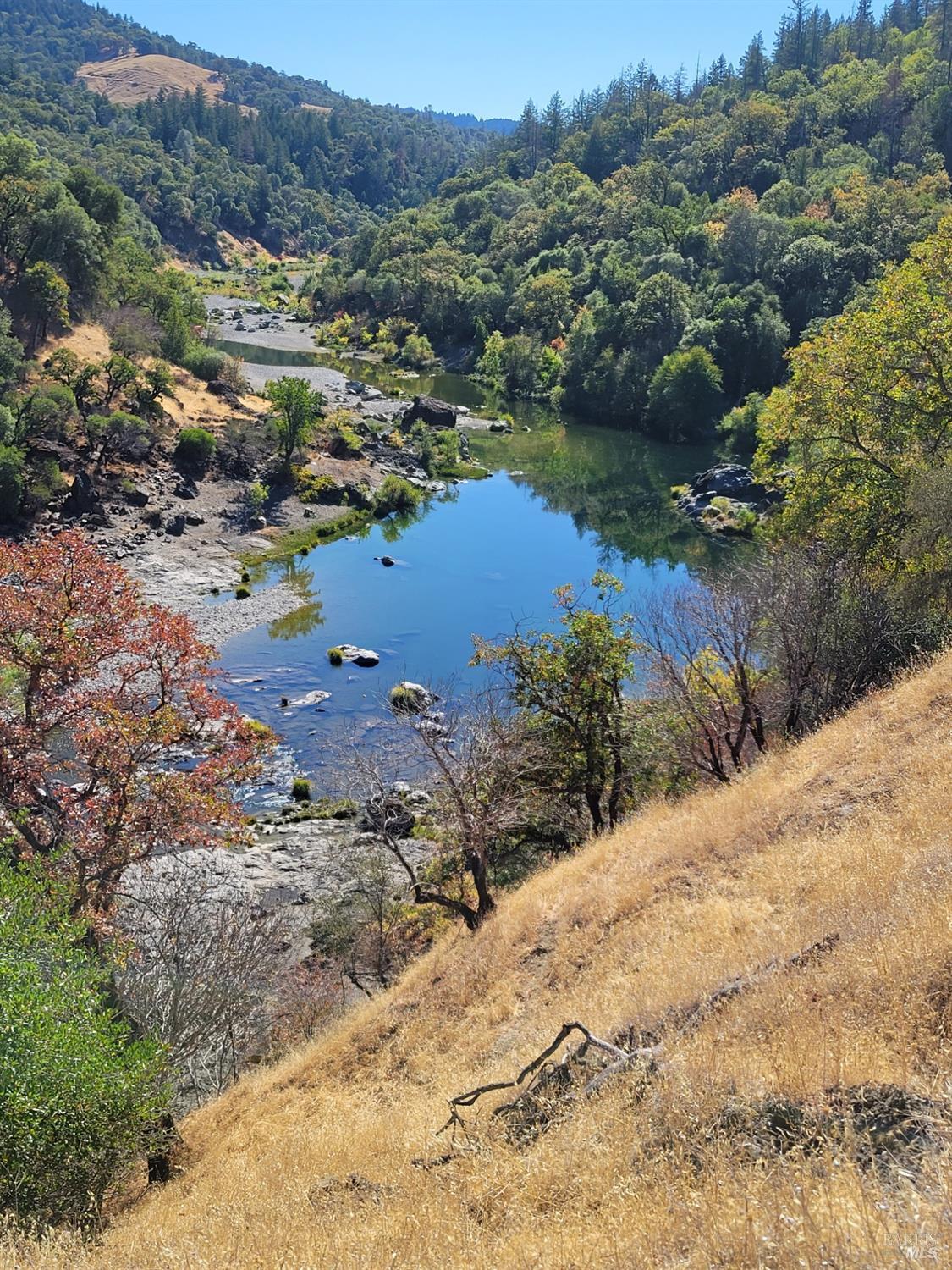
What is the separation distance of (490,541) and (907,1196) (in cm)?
5317

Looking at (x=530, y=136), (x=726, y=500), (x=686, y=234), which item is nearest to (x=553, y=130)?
(x=530, y=136)

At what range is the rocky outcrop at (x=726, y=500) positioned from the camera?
58938mm

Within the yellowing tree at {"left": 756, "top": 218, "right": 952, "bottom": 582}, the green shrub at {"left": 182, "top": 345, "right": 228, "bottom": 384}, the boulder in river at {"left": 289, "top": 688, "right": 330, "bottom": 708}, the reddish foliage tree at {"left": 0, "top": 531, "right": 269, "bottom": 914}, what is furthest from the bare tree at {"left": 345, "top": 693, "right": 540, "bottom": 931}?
the green shrub at {"left": 182, "top": 345, "right": 228, "bottom": 384}

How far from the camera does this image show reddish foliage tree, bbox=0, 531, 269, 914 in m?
14.1

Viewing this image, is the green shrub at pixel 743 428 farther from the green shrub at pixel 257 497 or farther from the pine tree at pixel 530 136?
the pine tree at pixel 530 136

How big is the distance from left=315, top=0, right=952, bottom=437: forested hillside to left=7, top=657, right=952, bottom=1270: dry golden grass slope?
49337 millimetres

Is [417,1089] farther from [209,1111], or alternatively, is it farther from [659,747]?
[659,747]

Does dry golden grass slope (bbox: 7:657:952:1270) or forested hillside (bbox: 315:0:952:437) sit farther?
forested hillside (bbox: 315:0:952:437)

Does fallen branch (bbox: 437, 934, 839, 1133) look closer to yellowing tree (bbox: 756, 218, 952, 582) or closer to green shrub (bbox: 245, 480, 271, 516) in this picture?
yellowing tree (bbox: 756, 218, 952, 582)

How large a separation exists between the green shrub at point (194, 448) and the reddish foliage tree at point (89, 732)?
4436 centimetres

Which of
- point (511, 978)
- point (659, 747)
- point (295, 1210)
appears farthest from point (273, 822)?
point (295, 1210)

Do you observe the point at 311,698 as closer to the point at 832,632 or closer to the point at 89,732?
the point at 832,632

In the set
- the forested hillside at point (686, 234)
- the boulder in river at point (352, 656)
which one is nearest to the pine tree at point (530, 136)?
the forested hillside at point (686, 234)

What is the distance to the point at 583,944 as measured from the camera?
14.3m
